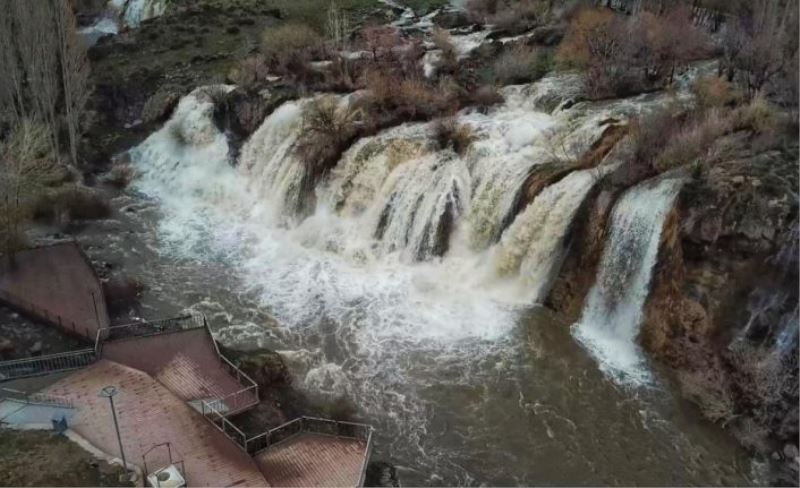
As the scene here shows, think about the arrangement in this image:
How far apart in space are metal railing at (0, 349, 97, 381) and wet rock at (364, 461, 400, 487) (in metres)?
7.30

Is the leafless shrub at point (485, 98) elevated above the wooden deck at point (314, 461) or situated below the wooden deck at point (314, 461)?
above

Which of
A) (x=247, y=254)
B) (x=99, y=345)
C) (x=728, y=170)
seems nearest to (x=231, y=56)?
(x=247, y=254)

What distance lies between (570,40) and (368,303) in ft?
55.3

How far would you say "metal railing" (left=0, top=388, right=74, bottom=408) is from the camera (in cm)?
1492

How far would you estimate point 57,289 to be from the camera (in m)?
19.8

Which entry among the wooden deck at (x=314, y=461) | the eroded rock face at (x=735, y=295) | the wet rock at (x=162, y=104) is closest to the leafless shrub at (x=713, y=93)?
the eroded rock face at (x=735, y=295)

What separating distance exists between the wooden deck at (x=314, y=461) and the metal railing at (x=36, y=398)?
446cm

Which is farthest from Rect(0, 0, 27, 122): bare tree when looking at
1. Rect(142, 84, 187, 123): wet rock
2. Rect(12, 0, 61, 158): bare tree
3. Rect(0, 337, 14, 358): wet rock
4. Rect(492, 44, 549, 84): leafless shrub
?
Rect(492, 44, 549, 84): leafless shrub

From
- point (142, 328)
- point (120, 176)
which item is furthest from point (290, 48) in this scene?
point (142, 328)

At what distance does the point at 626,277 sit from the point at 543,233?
301 cm

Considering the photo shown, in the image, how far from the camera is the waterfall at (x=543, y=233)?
21.0 meters

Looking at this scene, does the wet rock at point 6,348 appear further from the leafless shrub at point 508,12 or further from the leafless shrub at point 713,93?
the leafless shrub at point 508,12

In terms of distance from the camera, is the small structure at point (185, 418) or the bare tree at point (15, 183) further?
the bare tree at point (15, 183)

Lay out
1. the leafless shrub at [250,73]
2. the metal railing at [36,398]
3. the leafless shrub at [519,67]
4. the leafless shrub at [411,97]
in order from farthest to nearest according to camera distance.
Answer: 1. the leafless shrub at [250,73]
2. the leafless shrub at [519,67]
3. the leafless shrub at [411,97]
4. the metal railing at [36,398]
